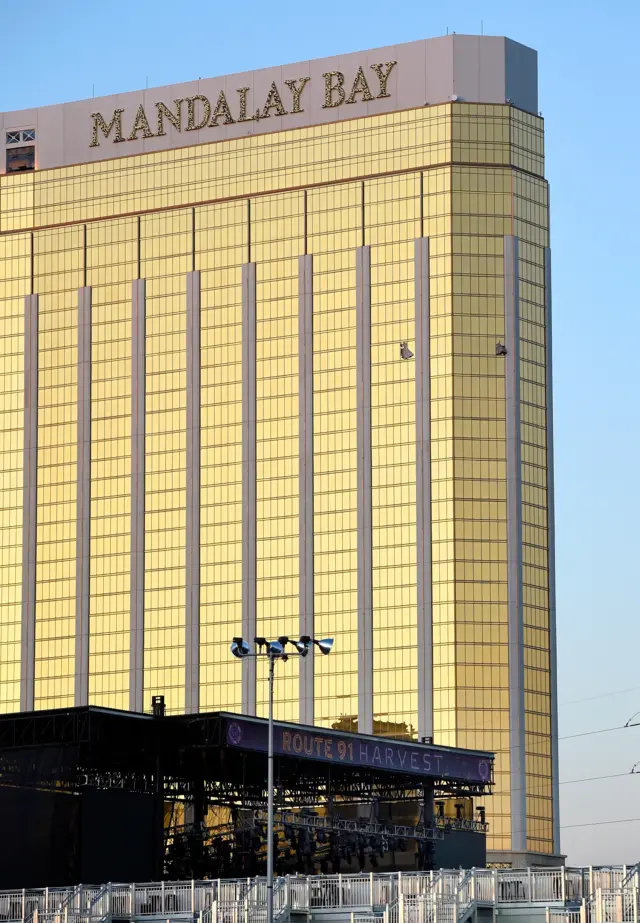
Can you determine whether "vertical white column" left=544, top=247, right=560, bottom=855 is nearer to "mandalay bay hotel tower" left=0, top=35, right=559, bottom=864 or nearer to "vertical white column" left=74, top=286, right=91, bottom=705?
"mandalay bay hotel tower" left=0, top=35, right=559, bottom=864

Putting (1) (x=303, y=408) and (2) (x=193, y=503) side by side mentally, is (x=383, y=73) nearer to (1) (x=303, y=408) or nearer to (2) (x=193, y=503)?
(1) (x=303, y=408)

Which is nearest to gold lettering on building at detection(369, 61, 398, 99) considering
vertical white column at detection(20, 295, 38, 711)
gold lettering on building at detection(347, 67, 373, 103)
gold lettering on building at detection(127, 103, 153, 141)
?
gold lettering on building at detection(347, 67, 373, 103)

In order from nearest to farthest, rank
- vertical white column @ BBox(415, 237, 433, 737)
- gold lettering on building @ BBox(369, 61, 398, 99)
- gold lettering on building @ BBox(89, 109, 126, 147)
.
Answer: vertical white column @ BBox(415, 237, 433, 737)
gold lettering on building @ BBox(369, 61, 398, 99)
gold lettering on building @ BBox(89, 109, 126, 147)

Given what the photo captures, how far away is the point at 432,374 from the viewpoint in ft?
576

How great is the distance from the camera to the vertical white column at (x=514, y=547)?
168250mm

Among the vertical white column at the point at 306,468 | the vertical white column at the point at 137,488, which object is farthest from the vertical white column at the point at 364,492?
the vertical white column at the point at 137,488

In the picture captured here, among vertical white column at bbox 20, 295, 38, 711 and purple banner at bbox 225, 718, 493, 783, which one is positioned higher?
vertical white column at bbox 20, 295, 38, 711

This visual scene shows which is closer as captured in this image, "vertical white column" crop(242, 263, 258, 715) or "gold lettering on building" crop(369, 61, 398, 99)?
"vertical white column" crop(242, 263, 258, 715)

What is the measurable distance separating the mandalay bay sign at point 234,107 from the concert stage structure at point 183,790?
2977 inches

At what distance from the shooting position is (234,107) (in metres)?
190

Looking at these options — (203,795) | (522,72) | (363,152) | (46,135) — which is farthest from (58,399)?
(203,795)

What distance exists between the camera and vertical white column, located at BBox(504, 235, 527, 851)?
16825 centimetres

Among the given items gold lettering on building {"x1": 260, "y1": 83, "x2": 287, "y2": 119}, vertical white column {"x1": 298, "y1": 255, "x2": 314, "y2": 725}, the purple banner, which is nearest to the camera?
the purple banner

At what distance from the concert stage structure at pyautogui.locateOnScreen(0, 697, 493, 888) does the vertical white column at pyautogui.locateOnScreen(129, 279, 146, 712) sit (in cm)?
5311
